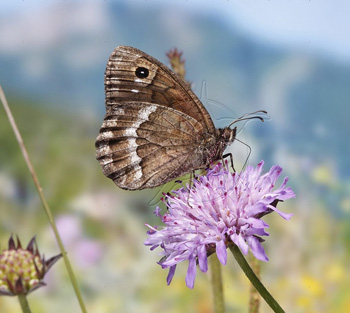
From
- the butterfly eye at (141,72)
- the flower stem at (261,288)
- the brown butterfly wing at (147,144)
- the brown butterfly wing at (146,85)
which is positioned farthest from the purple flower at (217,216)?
the butterfly eye at (141,72)

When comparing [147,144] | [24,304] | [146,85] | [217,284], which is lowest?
[217,284]

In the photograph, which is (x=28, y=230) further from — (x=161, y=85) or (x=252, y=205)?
(x=252, y=205)

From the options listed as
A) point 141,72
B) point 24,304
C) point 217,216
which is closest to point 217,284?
point 217,216

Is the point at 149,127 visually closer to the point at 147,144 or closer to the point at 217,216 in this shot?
the point at 147,144

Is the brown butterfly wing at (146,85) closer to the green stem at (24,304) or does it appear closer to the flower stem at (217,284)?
the flower stem at (217,284)

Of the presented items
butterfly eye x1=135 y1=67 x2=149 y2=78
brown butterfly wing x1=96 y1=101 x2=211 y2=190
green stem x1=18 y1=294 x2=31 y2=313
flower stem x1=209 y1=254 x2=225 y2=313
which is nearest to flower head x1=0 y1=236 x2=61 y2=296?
green stem x1=18 y1=294 x2=31 y2=313

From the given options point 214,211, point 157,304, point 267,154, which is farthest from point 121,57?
point 157,304

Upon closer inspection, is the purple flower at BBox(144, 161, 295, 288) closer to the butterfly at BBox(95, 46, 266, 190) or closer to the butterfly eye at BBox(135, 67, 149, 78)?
the butterfly at BBox(95, 46, 266, 190)
